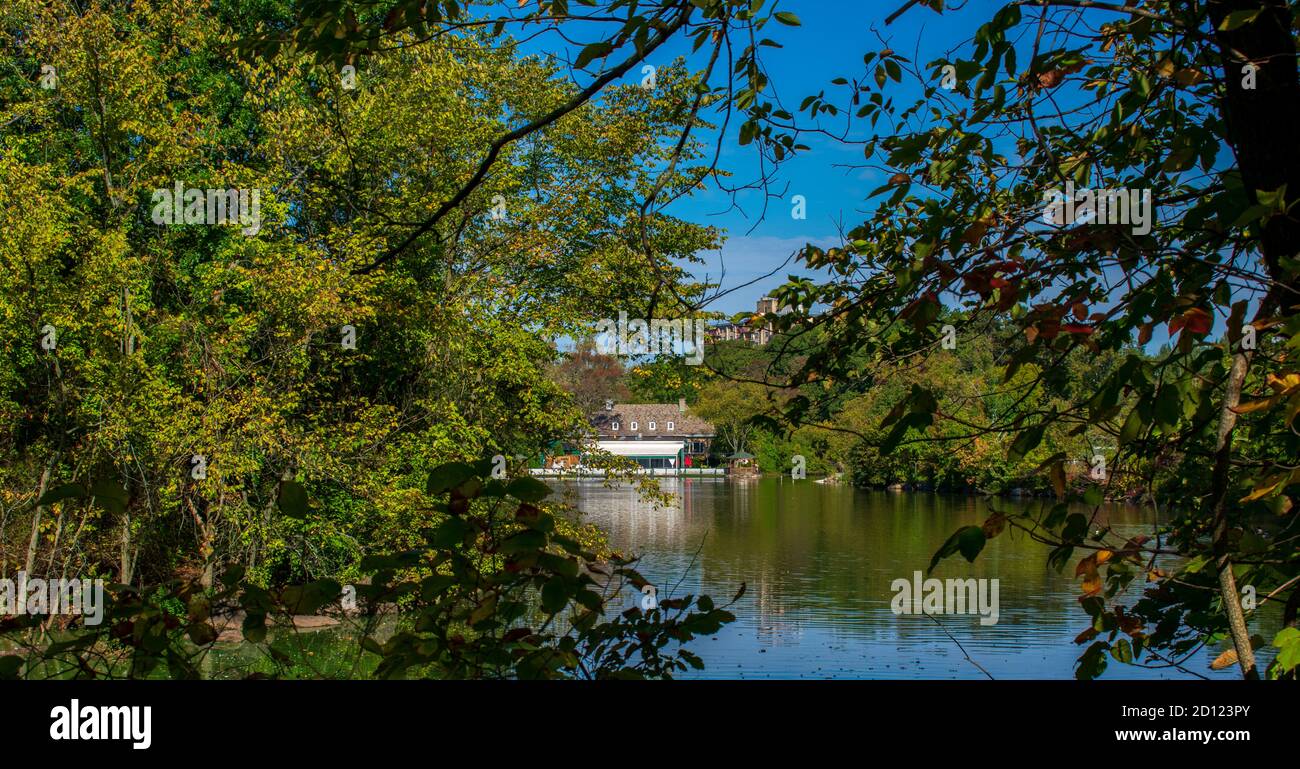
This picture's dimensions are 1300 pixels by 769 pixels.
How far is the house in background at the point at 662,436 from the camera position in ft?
234

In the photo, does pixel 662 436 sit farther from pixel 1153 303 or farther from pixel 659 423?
pixel 1153 303

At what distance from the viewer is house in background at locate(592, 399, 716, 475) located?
71.3m

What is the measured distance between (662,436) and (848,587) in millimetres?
53898

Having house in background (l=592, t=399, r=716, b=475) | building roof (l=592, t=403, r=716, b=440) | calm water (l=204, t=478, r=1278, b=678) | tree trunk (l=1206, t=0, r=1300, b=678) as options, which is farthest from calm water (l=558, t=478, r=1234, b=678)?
building roof (l=592, t=403, r=716, b=440)

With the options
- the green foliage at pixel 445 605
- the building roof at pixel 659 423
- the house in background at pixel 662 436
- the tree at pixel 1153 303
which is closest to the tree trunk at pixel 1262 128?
the tree at pixel 1153 303

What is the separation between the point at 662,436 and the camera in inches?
2889

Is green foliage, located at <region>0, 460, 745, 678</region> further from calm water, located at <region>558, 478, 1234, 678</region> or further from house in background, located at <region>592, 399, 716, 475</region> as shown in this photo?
house in background, located at <region>592, 399, 716, 475</region>

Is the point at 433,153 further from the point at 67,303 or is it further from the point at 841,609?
the point at 841,609

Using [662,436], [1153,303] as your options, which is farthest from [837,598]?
[662,436]

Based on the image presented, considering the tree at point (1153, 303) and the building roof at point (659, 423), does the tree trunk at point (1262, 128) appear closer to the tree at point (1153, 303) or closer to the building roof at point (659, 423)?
the tree at point (1153, 303)

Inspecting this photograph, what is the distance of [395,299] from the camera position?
52.8ft

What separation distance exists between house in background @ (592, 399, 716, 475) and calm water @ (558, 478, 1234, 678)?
3243 centimetres
